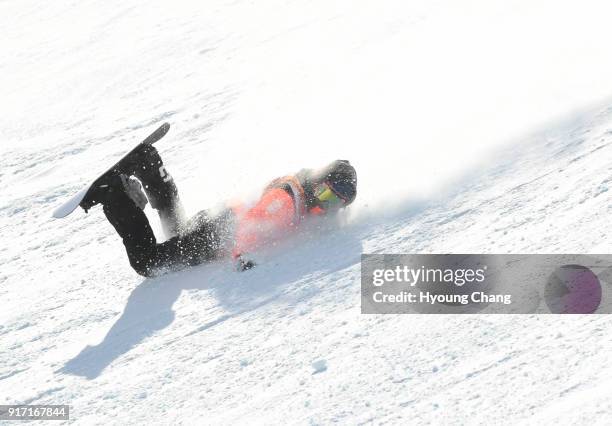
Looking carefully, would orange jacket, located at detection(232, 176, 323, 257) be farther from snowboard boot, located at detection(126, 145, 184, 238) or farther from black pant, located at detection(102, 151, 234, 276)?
snowboard boot, located at detection(126, 145, 184, 238)

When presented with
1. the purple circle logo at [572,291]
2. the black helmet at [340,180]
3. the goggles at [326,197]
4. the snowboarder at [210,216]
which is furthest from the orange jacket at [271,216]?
the purple circle logo at [572,291]

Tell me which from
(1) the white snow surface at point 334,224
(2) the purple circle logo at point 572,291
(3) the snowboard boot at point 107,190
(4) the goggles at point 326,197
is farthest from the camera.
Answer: (4) the goggles at point 326,197

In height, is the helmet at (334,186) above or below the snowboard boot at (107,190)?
below

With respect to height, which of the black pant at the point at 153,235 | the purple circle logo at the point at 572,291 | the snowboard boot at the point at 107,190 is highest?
the snowboard boot at the point at 107,190

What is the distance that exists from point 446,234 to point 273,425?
240 centimetres

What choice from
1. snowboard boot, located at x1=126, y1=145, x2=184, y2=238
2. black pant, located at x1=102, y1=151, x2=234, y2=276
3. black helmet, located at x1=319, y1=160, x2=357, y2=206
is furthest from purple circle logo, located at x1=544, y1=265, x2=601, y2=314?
snowboard boot, located at x1=126, y1=145, x2=184, y2=238

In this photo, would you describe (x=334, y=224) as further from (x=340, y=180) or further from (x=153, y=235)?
(x=153, y=235)

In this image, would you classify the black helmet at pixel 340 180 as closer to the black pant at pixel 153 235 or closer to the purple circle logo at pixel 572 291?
the black pant at pixel 153 235

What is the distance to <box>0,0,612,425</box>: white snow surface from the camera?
467 cm

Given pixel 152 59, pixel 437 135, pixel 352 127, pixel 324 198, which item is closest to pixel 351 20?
pixel 152 59

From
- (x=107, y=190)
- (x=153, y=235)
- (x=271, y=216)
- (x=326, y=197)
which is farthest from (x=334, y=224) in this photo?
(x=107, y=190)

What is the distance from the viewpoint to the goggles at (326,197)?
22.2 feet

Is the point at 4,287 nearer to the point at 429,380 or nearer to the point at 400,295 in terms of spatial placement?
the point at 400,295

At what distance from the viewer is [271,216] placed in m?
6.65
